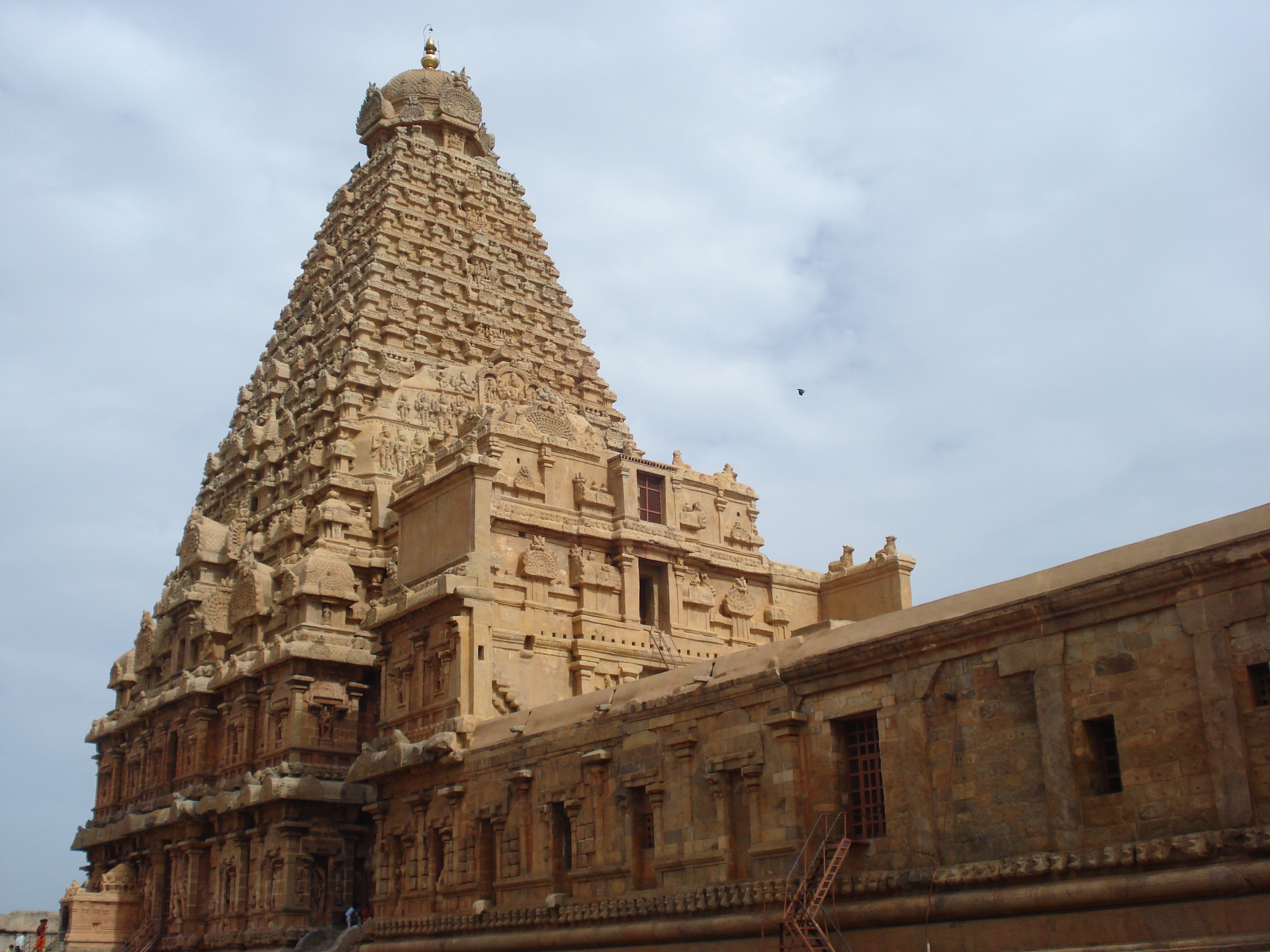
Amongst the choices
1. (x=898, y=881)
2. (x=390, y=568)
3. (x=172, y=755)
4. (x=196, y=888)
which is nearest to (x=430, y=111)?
(x=390, y=568)

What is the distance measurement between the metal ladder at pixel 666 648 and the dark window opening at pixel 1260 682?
2081 centimetres

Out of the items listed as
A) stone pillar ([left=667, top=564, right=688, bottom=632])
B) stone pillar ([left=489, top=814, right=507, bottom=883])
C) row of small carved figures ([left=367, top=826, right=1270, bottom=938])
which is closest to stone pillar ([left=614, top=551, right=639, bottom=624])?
stone pillar ([left=667, top=564, right=688, bottom=632])

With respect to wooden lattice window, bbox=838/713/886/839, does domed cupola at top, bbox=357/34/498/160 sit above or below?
above

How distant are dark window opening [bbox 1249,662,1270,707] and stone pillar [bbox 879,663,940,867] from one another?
4.62 metres

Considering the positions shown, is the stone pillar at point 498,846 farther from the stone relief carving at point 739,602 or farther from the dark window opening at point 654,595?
the stone relief carving at point 739,602

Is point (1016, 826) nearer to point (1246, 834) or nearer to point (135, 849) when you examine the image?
point (1246, 834)

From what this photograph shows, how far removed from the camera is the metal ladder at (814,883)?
19.9 metres

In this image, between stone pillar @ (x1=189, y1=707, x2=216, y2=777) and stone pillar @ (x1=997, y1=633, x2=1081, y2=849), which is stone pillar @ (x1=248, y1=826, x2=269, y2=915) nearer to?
stone pillar @ (x1=189, y1=707, x2=216, y2=777)

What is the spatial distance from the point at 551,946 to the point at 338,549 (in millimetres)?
19708

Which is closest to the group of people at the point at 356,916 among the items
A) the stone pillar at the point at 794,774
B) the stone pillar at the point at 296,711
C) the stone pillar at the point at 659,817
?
the stone pillar at the point at 296,711

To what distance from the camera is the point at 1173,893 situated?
16062mm

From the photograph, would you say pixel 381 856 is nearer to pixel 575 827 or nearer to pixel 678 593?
pixel 575 827

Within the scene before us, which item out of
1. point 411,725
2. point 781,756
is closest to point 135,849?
point 411,725

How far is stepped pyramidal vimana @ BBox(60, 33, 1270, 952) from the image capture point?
1731cm
